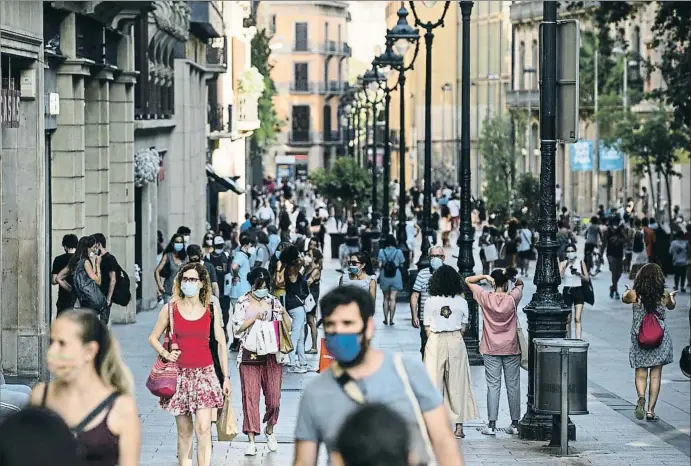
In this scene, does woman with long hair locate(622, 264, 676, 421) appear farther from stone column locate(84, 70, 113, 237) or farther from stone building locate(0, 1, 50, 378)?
stone column locate(84, 70, 113, 237)

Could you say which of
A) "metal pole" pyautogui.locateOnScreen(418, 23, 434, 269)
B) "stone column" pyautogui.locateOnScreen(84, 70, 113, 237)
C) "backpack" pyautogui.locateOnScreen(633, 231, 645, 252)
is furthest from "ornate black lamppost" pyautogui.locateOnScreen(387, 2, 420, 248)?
"stone column" pyautogui.locateOnScreen(84, 70, 113, 237)

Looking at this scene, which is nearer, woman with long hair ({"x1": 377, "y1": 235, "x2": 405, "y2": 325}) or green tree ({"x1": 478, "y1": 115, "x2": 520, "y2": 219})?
woman with long hair ({"x1": 377, "y1": 235, "x2": 405, "y2": 325})

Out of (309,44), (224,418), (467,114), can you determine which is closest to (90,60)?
(467,114)

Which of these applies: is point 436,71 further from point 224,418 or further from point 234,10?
point 224,418

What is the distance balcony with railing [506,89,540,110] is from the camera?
82.5 m

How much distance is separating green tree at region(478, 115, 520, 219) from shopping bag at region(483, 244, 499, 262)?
14.5 meters

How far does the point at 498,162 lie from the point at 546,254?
4772 cm

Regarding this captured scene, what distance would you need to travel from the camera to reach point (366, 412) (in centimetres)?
503

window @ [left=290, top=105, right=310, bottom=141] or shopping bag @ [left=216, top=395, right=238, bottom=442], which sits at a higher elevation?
window @ [left=290, top=105, right=310, bottom=141]

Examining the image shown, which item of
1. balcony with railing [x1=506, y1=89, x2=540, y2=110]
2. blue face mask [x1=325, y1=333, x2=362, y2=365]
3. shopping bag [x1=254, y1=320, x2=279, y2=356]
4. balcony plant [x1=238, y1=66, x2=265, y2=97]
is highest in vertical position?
balcony with railing [x1=506, y1=89, x2=540, y2=110]

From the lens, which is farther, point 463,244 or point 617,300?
point 617,300

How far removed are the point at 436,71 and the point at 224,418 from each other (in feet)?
335

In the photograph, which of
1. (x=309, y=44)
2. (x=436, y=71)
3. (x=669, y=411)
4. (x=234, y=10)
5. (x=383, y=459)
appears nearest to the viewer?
(x=383, y=459)

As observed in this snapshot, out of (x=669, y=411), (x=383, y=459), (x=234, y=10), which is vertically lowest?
(x=669, y=411)
